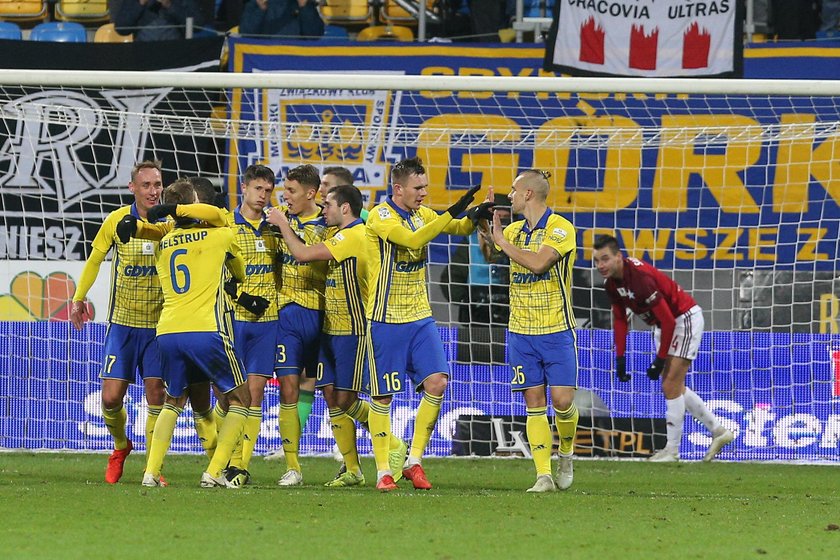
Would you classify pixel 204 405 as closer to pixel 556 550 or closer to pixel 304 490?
pixel 304 490

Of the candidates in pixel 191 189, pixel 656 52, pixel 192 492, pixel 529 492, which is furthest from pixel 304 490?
pixel 656 52

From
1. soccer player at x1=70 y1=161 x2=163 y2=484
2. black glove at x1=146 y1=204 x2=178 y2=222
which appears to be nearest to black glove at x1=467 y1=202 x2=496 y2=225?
black glove at x1=146 y1=204 x2=178 y2=222

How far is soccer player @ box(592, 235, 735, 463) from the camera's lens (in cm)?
1168

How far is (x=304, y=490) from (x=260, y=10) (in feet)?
28.6

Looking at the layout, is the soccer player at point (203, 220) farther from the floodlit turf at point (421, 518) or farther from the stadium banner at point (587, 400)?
the stadium banner at point (587, 400)

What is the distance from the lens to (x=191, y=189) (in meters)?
8.77

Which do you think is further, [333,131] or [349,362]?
[333,131]

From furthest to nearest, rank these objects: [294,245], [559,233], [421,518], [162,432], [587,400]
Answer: [587,400]
[559,233]
[294,245]
[162,432]
[421,518]

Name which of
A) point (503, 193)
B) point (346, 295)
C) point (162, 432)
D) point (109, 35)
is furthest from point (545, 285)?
point (109, 35)

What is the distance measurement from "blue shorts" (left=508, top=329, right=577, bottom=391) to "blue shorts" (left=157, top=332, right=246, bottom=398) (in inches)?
72.5

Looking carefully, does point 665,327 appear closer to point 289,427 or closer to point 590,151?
point 590,151

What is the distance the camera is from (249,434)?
9.25 metres

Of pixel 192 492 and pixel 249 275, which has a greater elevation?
pixel 249 275

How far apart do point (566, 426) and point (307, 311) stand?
77.7 inches
